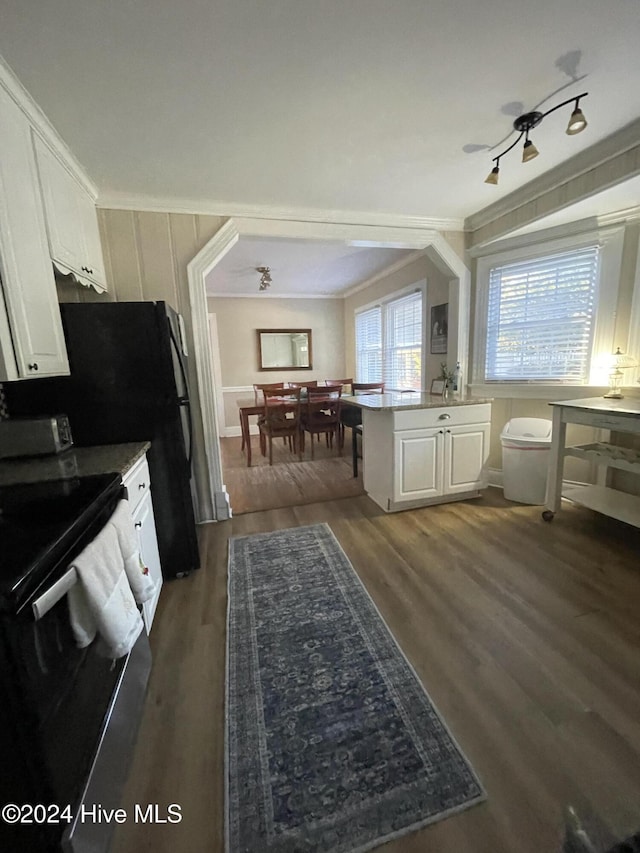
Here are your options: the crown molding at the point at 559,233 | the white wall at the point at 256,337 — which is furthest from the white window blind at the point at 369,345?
the crown molding at the point at 559,233

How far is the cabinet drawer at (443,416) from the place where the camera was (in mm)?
2736

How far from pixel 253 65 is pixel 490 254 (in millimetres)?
2512

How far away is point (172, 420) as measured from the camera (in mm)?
2002

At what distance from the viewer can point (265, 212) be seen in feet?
9.00

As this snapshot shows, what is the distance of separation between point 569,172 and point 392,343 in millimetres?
2747

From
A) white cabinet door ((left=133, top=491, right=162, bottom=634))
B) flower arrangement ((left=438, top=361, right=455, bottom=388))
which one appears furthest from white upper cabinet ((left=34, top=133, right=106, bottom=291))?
flower arrangement ((left=438, top=361, right=455, bottom=388))

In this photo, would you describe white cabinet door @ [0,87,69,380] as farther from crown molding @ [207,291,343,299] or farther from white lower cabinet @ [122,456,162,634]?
crown molding @ [207,291,343,299]

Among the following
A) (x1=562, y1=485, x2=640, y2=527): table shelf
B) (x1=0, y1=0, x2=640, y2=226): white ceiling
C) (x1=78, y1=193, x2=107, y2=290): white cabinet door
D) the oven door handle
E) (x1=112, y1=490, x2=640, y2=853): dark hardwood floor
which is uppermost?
(x1=0, y1=0, x2=640, y2=226): white ceiling

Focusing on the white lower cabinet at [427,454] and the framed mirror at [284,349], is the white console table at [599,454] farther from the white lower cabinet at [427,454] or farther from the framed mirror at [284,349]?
the framed mirror at [284,349]

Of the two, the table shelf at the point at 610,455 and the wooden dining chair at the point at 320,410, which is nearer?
the table shelf at the point at 610,455

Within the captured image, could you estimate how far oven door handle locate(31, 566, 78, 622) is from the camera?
0.72 metres

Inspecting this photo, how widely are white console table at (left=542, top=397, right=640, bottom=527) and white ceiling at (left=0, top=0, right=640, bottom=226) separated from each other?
1.62 meters

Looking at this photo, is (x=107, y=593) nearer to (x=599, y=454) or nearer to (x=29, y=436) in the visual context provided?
(x=29, y=436)

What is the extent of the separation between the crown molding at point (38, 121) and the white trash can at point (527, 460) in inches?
143
